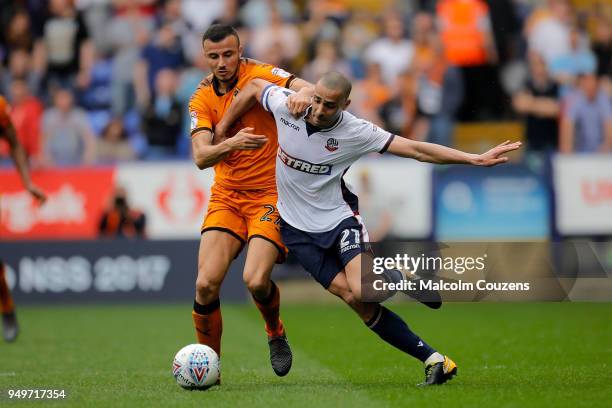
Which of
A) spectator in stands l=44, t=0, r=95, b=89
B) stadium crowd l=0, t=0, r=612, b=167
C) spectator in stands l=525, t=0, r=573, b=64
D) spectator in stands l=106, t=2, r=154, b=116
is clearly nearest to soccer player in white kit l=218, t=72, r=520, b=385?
stadium crowd l=0, t=0, r=612, b=167

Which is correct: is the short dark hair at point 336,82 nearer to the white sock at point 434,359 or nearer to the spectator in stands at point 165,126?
the white sock at point 434,359

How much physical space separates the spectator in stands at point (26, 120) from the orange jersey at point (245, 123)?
9.10 metres

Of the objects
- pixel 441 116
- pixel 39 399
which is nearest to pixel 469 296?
→ pixel 39 399

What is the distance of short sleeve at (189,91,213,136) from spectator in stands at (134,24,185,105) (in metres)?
10.6

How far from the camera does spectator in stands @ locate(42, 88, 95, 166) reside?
18875 millimetres

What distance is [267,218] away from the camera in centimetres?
912

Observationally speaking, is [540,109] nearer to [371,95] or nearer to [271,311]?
[371,95]

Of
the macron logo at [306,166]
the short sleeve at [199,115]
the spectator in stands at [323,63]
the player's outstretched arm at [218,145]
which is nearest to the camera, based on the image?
the player's outstretched arm at [218,145]

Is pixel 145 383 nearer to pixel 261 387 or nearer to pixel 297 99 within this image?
pixel 261 387

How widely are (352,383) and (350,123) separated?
6.44ft

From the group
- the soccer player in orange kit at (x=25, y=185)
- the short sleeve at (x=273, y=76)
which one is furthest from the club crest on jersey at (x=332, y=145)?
the soccer player in orange kit at (x=25, y=185)

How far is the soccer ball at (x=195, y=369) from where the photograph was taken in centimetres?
842

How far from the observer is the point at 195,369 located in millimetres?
8422

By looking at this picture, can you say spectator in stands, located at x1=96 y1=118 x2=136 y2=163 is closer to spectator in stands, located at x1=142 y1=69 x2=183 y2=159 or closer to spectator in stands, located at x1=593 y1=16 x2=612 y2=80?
spectator in stands, located at x1=142 y1=69 x2=183 y2=159
